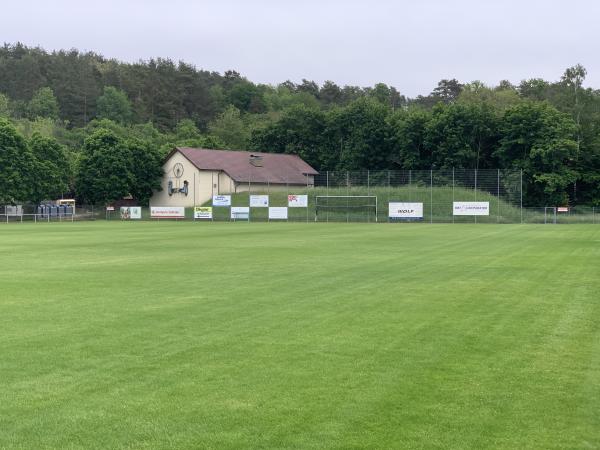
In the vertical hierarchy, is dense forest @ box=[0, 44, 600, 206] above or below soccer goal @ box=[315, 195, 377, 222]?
above

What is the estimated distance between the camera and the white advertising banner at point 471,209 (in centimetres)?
6031

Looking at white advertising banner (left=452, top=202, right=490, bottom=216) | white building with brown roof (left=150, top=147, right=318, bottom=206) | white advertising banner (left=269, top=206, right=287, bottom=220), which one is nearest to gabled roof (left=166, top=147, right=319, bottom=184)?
white building with brown roof (left=150, top=147, right=318, bottom=206)

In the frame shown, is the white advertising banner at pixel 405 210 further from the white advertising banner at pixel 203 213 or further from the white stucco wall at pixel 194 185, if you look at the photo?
the white advertising banner at pixel 203 213

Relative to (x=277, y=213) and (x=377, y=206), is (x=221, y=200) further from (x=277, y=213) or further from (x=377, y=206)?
(x=377, y=206)

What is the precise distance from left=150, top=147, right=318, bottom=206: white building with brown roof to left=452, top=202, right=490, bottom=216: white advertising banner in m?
23.0

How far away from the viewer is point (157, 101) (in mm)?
132375

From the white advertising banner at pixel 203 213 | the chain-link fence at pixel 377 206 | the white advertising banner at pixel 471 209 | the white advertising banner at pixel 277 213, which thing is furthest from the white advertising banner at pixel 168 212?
the white advertising banner at pixel 471 209

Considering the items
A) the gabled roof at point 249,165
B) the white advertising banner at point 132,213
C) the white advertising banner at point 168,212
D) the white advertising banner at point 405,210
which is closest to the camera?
the white advertising banner at point 405,210

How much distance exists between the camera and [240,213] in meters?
66.9

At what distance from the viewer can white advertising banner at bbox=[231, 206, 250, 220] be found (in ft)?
218

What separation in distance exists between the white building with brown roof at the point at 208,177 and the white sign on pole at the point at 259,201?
266 inches

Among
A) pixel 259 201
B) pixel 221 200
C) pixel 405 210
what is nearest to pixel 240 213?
pixel 259 201

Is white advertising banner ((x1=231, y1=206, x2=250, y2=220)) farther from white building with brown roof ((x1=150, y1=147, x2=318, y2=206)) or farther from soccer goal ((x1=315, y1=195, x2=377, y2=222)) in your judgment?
white building with brown roof ((x1=150, y1=147, x2=318, y2=206))

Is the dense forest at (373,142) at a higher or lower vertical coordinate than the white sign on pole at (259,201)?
higher
